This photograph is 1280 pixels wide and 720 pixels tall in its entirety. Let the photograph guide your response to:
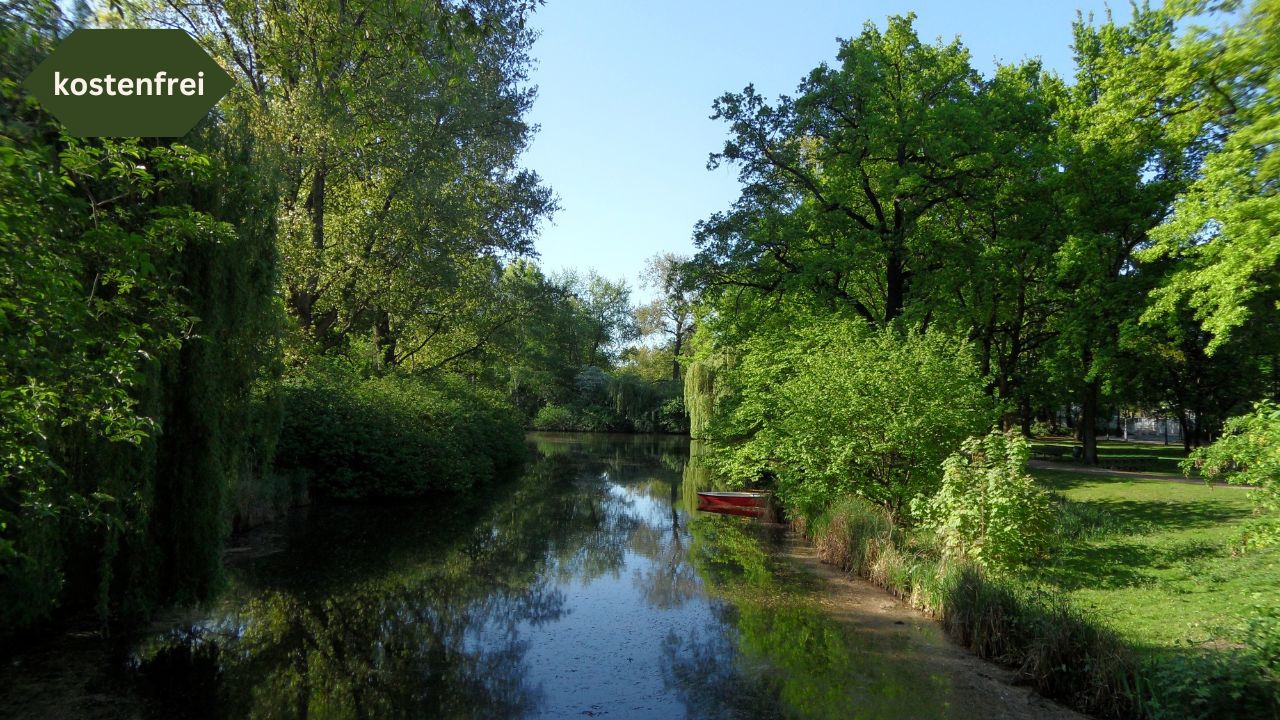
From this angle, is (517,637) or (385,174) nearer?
(517,637)

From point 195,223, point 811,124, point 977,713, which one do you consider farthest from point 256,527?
point 811,124

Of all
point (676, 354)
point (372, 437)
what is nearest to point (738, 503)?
point (372, 437)

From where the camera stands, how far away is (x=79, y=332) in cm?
490

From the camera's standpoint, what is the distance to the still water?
740cm

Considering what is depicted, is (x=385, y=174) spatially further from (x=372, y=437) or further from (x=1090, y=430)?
(x=1090, y=430)

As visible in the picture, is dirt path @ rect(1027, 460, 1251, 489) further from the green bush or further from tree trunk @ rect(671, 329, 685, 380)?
tree trunk @ rect(671, 329, 685, 380)

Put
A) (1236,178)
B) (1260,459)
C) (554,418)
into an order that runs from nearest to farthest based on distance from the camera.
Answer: (1260,459)
(1236,178)
(554,418)

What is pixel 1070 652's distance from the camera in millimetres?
7609

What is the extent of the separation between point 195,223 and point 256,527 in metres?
12.3

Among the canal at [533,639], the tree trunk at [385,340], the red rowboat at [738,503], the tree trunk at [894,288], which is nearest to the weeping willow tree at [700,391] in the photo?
the red rowboat at [738,503]

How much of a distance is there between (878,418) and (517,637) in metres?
8.60

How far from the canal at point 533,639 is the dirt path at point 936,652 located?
37mm

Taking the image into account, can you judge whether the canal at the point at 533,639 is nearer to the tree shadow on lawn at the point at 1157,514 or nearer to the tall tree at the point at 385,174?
the tree shadow on lawn at the point at 1157,514

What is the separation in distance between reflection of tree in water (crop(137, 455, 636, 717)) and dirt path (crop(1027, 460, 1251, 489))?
16.0 m
